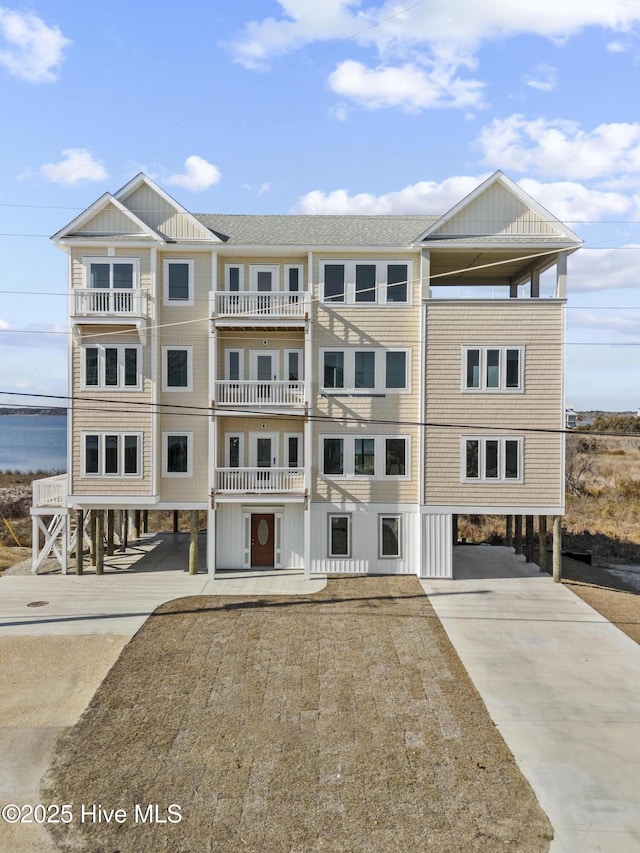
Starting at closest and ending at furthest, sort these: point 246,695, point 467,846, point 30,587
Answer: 1. point 467,846
2. point 246,695
3. point 30,587

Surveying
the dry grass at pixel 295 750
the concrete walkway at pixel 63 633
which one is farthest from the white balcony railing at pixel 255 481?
the dry grass at pixel 295 750

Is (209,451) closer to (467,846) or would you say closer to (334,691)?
(334,691)

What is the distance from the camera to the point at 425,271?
64.3 ft

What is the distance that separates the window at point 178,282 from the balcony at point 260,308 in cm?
120

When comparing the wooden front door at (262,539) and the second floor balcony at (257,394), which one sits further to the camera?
the wooden front door at (262,539)

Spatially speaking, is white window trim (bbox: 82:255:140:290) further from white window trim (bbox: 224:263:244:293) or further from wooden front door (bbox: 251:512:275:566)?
wooden front door (bbox: 251:512:275:566)

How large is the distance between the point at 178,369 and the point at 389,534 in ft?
30.8

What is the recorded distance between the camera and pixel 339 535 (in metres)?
20.3

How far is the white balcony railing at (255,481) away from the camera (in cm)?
1977

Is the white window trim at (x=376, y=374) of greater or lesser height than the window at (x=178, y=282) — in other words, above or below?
below

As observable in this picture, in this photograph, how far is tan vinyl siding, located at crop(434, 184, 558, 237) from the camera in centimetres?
1962

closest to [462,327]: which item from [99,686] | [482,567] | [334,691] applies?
[482,567]

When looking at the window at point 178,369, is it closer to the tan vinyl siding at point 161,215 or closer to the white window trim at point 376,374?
the tan vinyl siding at point 161,215

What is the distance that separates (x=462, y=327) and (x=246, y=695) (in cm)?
1367
